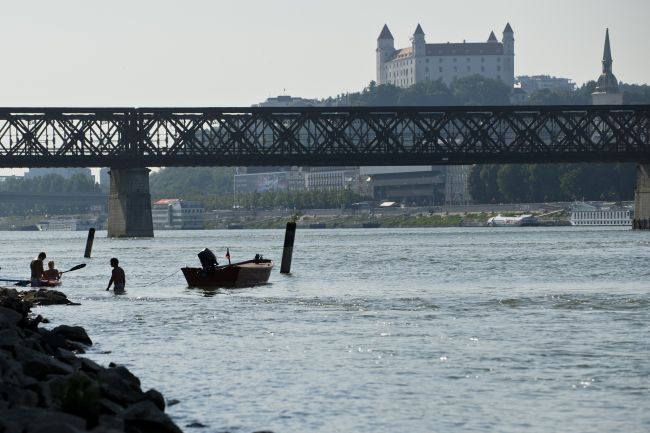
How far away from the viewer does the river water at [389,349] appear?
32688 mm

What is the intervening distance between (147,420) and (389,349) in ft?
54.8

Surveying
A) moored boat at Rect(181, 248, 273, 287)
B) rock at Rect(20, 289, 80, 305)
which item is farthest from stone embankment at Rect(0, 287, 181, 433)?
moored boat at Rect(181, 248, 273, 287)

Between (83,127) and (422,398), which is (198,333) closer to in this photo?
(422,398)

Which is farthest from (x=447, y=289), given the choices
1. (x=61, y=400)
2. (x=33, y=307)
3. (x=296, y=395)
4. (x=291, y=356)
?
(x=61, y=400)

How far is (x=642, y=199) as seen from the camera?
611 ft

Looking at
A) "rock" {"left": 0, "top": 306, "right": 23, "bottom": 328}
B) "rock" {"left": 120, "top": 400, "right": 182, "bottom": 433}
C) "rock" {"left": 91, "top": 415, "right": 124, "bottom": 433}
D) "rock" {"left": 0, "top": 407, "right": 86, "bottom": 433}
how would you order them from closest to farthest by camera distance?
"rock" {"left": 0, "top": 407, "right": 86, "bottom": 433}
"rock" {"left": 91, "top": 415, "right": 124, "bottom": 433}
"rock" {"left": 120, "top": 400, "right": 182, "bottom": 433}
"rock" {"left": 0, "top": 306, "right": 23, "bottom": 328}

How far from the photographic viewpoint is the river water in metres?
32.7

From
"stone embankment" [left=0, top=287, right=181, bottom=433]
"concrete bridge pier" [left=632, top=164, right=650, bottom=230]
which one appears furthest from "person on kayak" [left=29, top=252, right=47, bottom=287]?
"concrete bridge pier" [left=632, top=164, right=650, bottom=230]

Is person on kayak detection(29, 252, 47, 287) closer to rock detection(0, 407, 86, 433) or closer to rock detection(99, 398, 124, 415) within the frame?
rock detection(99, 398, 124, 415)

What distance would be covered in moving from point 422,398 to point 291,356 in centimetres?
879

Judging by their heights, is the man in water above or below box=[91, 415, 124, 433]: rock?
below

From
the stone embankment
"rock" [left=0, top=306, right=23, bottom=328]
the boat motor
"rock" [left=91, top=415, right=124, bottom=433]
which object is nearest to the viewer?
the stone embankment

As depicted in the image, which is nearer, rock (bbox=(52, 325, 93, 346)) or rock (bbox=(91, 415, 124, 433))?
rock (bbox=(91, 415, 124, 433))

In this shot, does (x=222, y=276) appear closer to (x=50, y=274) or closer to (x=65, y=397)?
(x=50, y=274)
